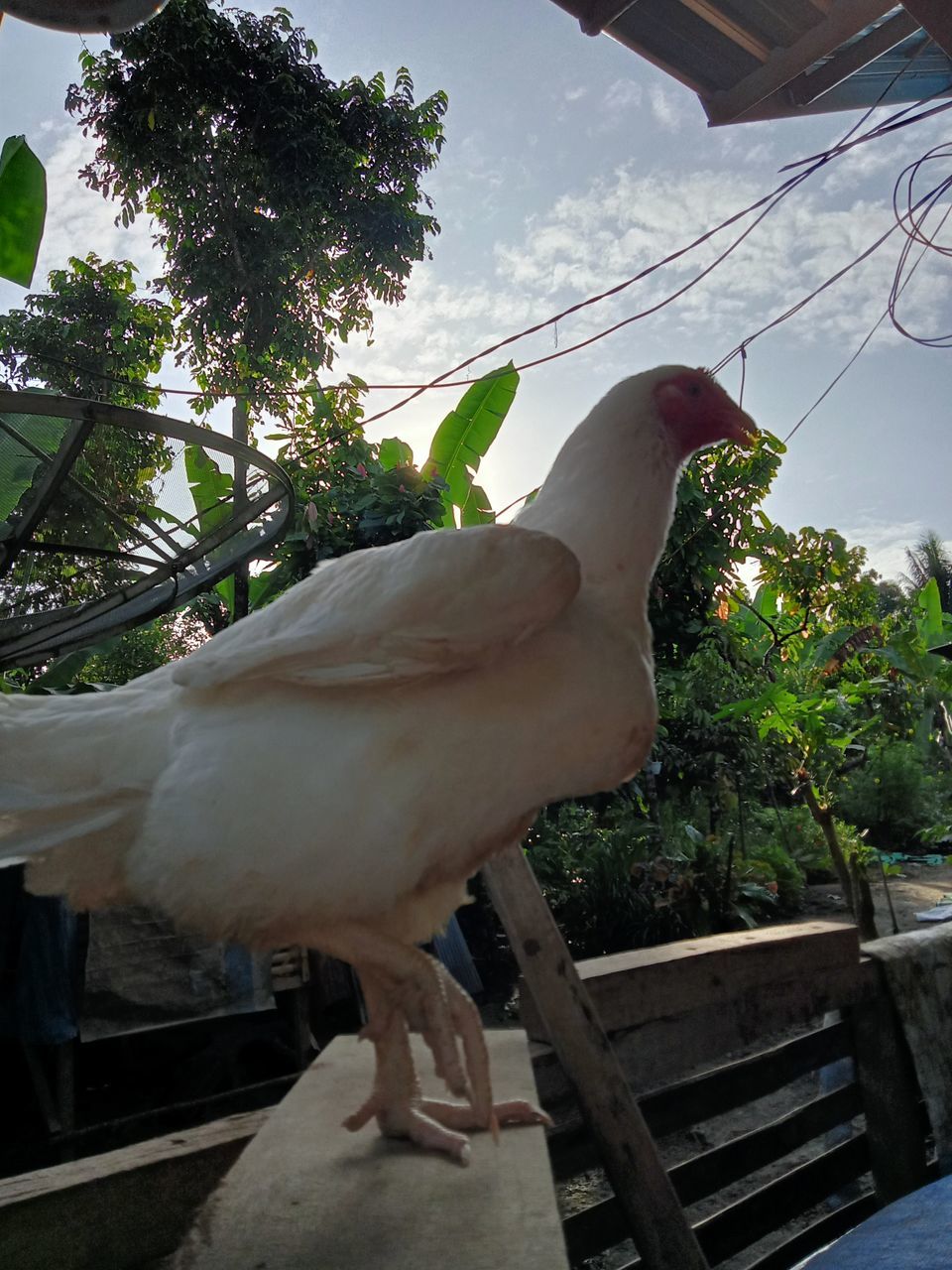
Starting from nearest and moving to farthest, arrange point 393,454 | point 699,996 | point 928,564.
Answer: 1. point 699,996
2. point 393,454
3. point 928,564

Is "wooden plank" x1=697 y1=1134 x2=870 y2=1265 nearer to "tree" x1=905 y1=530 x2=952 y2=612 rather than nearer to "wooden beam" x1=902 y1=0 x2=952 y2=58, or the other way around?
"wooden beam" x1=902 y1=0 x2=952 y2=58

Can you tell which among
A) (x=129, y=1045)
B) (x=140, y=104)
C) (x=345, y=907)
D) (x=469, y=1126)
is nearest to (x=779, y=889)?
(x=129, y=1045)

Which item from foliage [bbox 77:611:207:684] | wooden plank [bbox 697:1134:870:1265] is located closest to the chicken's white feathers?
wooden plank [bbox 697:1134:870:1265]

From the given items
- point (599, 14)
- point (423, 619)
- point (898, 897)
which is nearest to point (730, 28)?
point (599, 14)

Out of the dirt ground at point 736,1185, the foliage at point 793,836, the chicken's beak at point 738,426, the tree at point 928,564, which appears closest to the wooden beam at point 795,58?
the chicken's beak at point 738,426

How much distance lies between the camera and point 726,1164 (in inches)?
94.0

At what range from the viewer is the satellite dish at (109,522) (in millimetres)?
2615

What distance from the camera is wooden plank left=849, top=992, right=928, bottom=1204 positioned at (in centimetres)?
271

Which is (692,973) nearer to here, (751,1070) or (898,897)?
(751,1070)

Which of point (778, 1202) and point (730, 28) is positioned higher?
point (730, 28)

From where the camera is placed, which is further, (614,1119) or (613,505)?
(614,1119)

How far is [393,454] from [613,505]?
14.4 ft

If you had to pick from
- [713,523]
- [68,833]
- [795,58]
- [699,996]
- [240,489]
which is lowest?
[699,996]

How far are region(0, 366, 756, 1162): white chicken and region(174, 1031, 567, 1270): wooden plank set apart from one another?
0.22 ft
